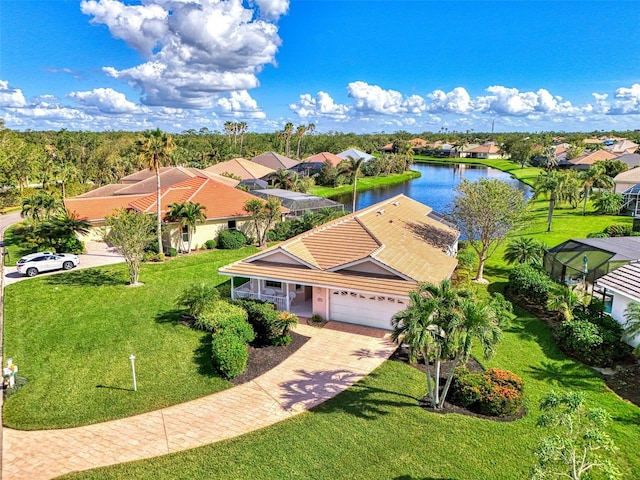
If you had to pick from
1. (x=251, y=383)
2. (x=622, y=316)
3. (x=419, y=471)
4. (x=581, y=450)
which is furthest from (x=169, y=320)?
(x=622, y=316)

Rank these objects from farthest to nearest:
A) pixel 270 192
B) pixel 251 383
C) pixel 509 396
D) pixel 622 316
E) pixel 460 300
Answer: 1. pixel 270 192
2. pixel 622 316
3. pixel 251 383
4. pixel 509 396
5. pixel 460 300

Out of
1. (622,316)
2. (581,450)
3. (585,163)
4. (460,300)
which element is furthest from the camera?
(585,163)

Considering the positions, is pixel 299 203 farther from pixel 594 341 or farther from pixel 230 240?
pixel 594 341

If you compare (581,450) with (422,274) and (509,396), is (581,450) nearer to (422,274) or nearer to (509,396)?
(509,396)

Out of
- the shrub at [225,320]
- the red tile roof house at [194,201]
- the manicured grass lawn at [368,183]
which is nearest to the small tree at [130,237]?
the shrub at [225,320]

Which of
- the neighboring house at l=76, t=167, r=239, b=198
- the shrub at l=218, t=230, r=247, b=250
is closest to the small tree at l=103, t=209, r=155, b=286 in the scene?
the shrub at l=218, t=230, r=247, b=250

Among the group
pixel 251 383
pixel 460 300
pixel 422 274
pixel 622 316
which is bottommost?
pixel 251 383

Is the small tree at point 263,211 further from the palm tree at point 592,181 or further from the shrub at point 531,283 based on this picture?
the palm tree at point 592,181
